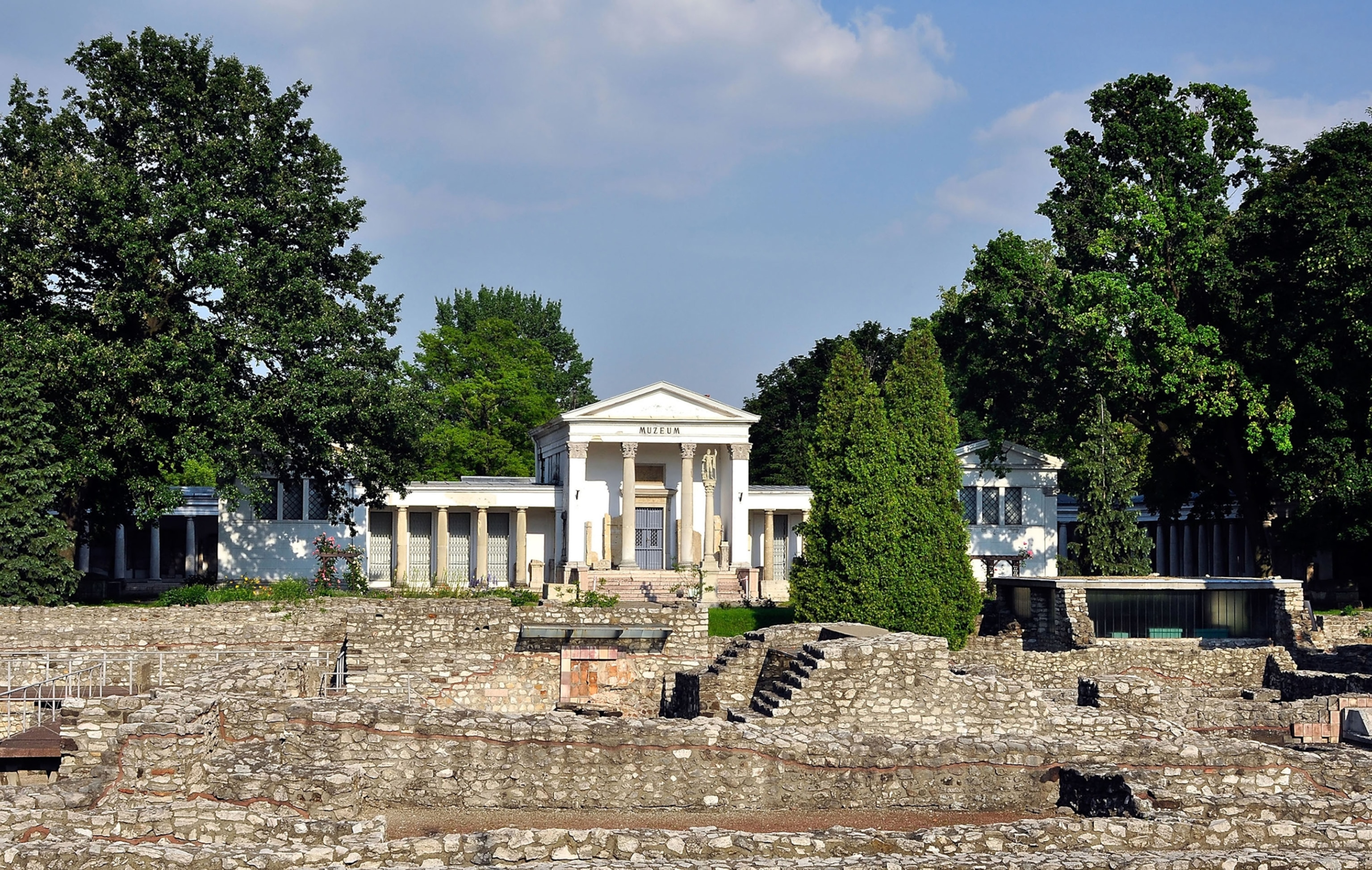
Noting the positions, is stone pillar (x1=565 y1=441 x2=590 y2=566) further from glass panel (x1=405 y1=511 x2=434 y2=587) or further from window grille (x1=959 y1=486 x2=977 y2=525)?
window grille (x1=959 y1=486 x2=977 y2=525)

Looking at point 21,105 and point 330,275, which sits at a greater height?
point 21,105

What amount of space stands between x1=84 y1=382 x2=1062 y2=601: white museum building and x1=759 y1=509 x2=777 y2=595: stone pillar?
3.4 inches

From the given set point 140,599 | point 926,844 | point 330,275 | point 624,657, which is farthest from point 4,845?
point 140,599

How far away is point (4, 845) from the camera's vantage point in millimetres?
11766

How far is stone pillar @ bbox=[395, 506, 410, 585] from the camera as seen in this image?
51.1m

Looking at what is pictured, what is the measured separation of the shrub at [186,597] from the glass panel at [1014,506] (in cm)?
3154

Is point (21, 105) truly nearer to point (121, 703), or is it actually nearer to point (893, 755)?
point (121, 703)

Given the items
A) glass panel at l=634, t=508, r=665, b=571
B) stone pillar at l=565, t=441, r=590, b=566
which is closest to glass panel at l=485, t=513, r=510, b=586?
stone pillar at l=565, t=441, r=590, b=566

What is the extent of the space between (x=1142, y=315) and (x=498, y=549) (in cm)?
2691

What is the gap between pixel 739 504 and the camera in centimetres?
4912

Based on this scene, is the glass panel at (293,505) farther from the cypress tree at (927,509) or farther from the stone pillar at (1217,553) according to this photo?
the stone pillar at (1217,553)

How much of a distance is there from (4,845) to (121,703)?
5.97 m

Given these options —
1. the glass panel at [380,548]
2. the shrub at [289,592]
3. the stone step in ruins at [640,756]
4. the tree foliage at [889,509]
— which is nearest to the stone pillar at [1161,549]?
the tree foliage at [889,509]

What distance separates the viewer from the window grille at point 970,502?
2061 inches
